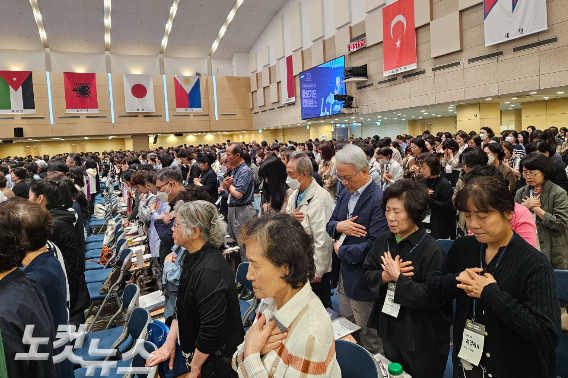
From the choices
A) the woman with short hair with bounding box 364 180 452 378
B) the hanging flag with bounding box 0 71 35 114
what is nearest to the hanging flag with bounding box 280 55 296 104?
the hanging flag with bounding box 0 71 35 114

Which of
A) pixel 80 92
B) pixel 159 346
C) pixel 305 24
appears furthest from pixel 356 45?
pixel 80 92

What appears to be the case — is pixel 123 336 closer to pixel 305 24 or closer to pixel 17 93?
pixel 305 24

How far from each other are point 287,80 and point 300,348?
20.5 meters

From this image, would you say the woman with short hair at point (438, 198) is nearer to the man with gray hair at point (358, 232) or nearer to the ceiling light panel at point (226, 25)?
the man with gray hair at point (358, 232)

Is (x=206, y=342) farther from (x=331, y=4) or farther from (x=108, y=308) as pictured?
(x=331, y=4)

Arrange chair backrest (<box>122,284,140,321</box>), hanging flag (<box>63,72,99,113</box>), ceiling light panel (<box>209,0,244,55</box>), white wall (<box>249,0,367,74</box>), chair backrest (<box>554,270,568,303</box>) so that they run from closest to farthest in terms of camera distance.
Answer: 1. chair backrest (<box>554,270,568,303</box>)
2. chair backrest (<box>122,284,140,321</box>)
3. white wall (<box>249,0,367,74</box>)
4. ceiling light panel (<box>209,0,244,55</box>)
5. hanging flag (<box>63,72,99,113</box>)

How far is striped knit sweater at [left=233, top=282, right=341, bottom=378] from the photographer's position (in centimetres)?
116

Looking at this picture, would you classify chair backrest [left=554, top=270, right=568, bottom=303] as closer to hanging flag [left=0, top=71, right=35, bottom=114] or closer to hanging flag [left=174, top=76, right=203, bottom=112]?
hanging flag [left=174, top=76, right=203, bottom=112]

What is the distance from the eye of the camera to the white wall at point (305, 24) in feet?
49.5

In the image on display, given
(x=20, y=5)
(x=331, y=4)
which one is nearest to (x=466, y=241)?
(x=331, y=4)

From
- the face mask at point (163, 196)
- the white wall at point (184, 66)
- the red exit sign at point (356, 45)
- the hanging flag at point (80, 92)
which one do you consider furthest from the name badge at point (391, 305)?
the white wall at point (184, 66)

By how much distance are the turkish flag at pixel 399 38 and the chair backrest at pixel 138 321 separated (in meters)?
12.5

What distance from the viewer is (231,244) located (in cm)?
421

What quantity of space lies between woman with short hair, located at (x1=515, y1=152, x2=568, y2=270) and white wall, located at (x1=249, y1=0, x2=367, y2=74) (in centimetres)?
1356
